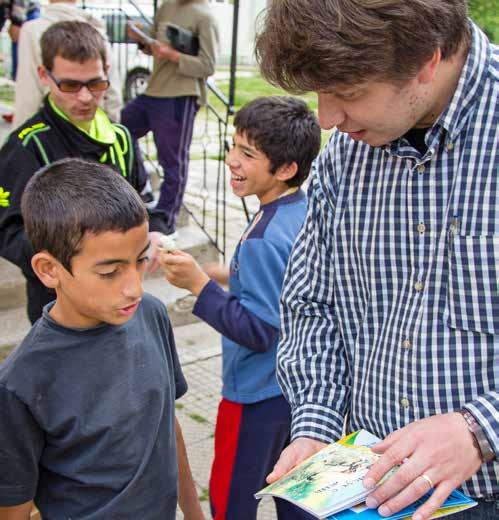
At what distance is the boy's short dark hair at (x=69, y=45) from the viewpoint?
120 inches

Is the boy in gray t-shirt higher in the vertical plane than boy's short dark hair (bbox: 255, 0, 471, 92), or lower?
lower

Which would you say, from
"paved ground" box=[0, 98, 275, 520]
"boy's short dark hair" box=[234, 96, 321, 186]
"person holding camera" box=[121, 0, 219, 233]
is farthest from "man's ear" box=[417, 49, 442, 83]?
"person holding camera" box=[121, 0, 219, 233]

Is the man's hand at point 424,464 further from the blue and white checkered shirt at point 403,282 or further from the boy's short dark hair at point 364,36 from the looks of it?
the boy's short dark hair at point 364,36

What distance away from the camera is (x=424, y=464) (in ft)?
4.53

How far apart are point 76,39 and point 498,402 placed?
7.69ft

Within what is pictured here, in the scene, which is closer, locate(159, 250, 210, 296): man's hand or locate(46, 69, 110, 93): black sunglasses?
locate(159, 250, 210, 296): man's hand

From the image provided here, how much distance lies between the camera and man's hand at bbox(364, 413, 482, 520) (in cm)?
138

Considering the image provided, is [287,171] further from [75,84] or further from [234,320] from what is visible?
[75,84]

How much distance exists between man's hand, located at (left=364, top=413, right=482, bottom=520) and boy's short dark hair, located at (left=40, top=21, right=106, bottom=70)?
88.6 inches

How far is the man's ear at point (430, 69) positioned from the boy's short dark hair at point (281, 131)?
1.39 m

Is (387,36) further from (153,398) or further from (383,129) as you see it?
(153,398)

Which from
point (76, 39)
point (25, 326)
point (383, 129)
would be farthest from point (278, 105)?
point (25, 326)

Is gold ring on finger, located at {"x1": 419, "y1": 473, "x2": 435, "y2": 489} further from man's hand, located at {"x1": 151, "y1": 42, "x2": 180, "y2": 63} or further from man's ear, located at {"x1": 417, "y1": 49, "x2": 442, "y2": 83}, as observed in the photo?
man's hand, located at {"x1": 151, "y1": 42, "x2": 180, "y2": 63}

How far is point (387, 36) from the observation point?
1412 mm
